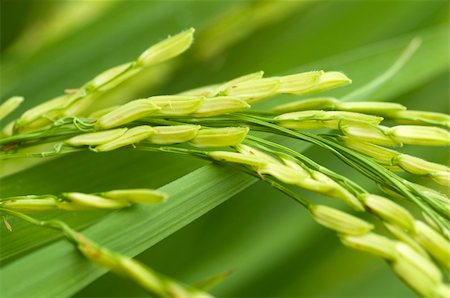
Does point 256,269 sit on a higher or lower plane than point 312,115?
lower

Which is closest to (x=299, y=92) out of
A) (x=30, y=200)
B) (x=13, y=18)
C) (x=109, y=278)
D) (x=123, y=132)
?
(x=123, y=132)

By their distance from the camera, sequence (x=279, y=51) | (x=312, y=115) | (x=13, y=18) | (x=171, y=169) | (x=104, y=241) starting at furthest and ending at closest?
(x=13, y=18)
(x=279, y=51)
(x=171, y=169)
(x=312, y=115)
(x=104, y=241)

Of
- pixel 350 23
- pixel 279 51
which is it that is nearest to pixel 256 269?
pixel 279 51

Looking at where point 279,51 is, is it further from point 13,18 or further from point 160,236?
point 160,236

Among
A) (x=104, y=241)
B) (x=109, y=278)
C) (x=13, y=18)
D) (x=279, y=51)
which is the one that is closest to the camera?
(x=104, y=241)

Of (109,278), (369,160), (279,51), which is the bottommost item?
(109,278)

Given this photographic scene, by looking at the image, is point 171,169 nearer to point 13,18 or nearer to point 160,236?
point 160,236

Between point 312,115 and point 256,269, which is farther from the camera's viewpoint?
point 256,269
